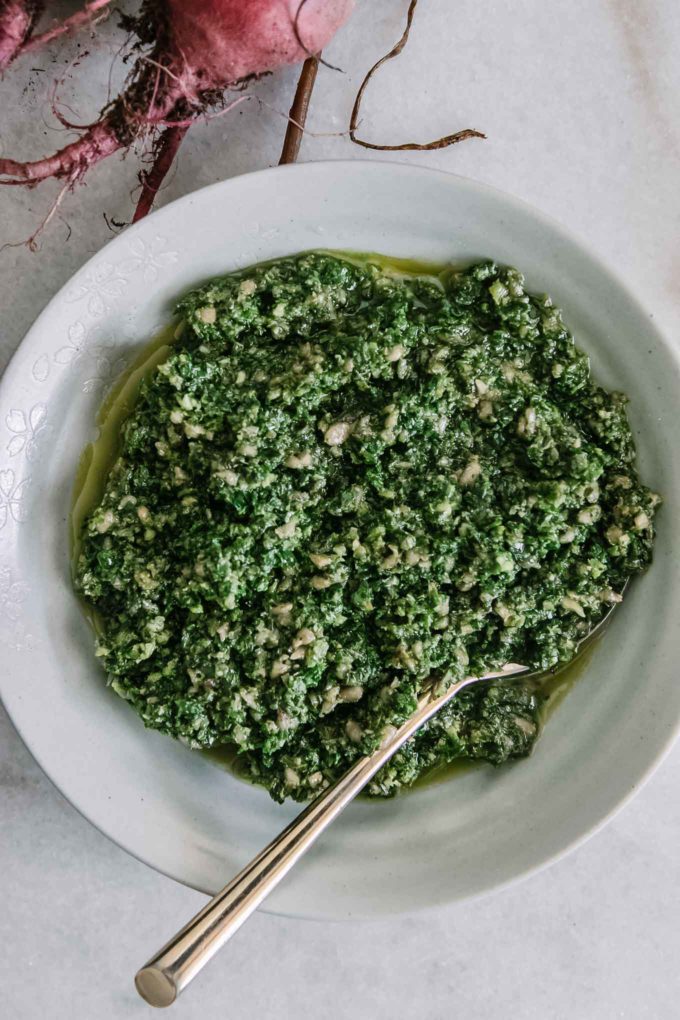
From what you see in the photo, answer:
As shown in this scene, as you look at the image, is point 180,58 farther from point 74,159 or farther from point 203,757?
point 203,757

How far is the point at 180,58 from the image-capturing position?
252 cm

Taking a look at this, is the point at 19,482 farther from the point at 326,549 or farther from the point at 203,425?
the point at 326,549

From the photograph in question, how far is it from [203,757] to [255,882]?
2.00 feet

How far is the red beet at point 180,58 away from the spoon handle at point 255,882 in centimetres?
183

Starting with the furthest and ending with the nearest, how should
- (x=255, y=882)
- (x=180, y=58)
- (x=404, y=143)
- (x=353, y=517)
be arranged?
(x=404, y=143), (x=180, y=58), (x=353, y=517), (x=255, y=882)

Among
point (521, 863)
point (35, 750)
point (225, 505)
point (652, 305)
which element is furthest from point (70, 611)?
point (652, 305)

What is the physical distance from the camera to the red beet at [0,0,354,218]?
2.43m

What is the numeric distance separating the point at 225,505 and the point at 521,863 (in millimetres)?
1372

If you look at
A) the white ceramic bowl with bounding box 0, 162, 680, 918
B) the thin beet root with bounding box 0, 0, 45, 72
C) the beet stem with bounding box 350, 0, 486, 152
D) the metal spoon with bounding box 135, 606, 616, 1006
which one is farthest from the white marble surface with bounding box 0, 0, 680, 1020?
the metal spoon with bounding box 135, 606, 616, 1006

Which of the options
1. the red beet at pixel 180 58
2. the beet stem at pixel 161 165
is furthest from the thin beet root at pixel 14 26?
the beet stem at pixel 161 165

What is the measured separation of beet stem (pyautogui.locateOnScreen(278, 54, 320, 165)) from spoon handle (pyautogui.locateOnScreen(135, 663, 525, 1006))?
5.67ft

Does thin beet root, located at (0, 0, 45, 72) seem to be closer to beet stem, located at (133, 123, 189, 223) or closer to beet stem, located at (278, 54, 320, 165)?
beet stem, located at (133, 123, 189, 223)

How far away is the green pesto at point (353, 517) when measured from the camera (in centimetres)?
233

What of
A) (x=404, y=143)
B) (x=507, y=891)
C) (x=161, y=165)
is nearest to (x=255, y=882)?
(x=507, y=891)
